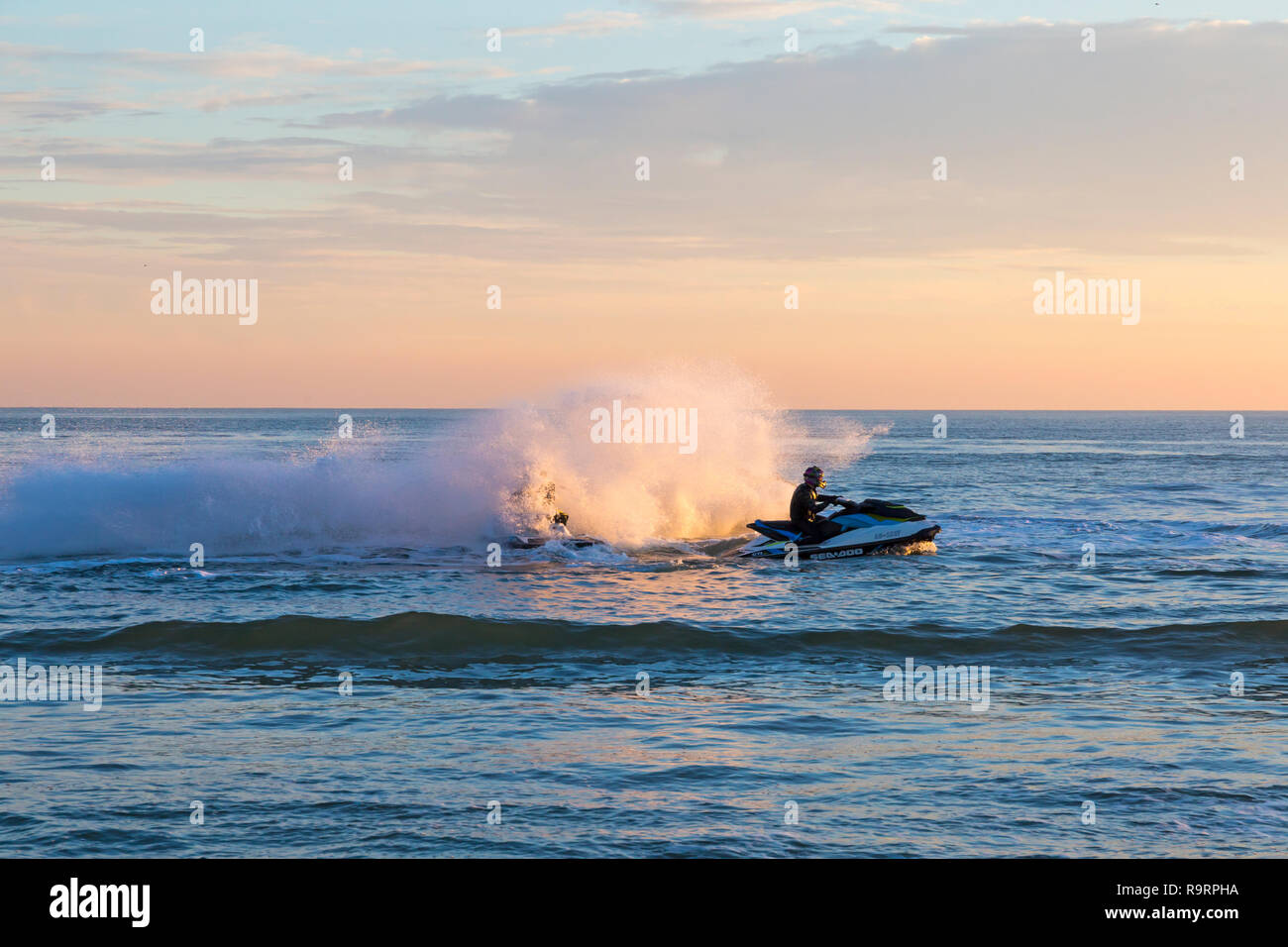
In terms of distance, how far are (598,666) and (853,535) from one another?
11.3 meters

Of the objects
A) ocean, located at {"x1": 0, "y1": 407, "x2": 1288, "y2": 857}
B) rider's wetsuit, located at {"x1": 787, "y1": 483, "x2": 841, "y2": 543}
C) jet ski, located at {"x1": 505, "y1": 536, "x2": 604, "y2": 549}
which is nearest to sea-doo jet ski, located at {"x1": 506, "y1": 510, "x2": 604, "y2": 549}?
jet ski, located at {"x1": 505, "y1": 536, "x2": 604, "y2": 549}

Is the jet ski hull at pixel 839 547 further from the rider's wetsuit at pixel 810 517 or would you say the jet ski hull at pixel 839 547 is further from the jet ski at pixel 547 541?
the jet ski at pixel 547 541

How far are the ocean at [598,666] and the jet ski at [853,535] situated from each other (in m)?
0.55

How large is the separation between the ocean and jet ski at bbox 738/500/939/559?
0.55 metres

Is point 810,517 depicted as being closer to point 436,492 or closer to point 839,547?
point 839,547

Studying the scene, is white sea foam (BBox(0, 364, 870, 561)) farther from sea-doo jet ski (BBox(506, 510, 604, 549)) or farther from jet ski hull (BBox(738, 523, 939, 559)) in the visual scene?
jet ski hull (BBox(738, 523, 939, 559))

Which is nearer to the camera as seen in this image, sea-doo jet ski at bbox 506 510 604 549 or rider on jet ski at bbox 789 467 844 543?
rider on jet ski at bbox 789 467 844 543

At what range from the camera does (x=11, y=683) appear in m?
12.8

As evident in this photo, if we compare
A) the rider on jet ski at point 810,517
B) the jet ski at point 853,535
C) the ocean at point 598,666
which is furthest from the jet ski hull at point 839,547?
the ocean at point 598,666

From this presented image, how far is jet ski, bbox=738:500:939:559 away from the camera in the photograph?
24.5 metres

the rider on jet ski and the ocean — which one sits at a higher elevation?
the rider on jet ski
